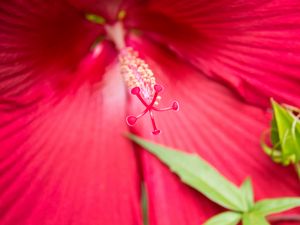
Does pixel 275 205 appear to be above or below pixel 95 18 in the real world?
below

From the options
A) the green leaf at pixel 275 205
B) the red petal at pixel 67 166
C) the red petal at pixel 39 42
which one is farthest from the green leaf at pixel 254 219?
the red petal at pixel 39 42

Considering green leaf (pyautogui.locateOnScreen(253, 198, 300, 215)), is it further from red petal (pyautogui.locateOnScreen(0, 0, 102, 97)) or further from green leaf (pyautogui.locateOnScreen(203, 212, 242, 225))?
red petal (pyautogui.locateOnScreen(0, 0, 102, 97))

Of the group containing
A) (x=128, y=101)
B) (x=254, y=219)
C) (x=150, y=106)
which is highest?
(x=128, y=101)

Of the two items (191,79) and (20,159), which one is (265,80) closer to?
(191,79)

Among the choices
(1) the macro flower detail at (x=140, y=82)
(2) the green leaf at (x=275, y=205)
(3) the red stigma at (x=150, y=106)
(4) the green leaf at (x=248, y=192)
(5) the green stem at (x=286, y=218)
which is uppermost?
(1) the macro flower detail at (x=140, y=82)

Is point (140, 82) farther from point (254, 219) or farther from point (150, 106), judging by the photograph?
point (254, 219)

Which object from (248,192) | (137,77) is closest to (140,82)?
(137,77)

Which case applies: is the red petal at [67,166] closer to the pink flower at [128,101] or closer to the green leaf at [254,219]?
the pink flower at [128,101]

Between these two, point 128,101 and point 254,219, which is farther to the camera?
point 128,101
